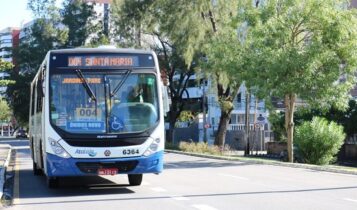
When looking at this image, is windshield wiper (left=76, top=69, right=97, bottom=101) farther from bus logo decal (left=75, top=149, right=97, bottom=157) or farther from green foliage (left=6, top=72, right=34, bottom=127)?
green foliage (left=6, top=72, right=34, bottom=127)

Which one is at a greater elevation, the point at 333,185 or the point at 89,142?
the point at 89,142

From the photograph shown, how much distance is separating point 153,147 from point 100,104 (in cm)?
159

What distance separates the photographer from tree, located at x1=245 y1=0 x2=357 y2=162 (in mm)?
27703

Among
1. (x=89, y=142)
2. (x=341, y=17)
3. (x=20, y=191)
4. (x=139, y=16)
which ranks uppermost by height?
(x=139, y=16)

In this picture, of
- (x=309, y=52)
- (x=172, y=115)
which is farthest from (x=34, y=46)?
(x=309, y=52)

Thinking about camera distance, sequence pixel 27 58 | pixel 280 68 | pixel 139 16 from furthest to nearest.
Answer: pixel 27 58 < pixel 139 16 < pixel 280 68

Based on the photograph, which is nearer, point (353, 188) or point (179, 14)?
point (353, 188)

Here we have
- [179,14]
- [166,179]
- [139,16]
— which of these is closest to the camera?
[166,179]

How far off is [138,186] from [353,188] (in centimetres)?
551

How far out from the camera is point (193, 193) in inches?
552

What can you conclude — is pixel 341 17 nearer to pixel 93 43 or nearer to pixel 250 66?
pixel 250 66

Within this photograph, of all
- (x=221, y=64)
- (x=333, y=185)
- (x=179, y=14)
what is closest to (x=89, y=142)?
(x=333, y=185)

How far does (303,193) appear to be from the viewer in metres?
13.9

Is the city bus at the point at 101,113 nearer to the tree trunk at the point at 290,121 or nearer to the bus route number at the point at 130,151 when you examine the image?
the bus route number at the point at 130,151
